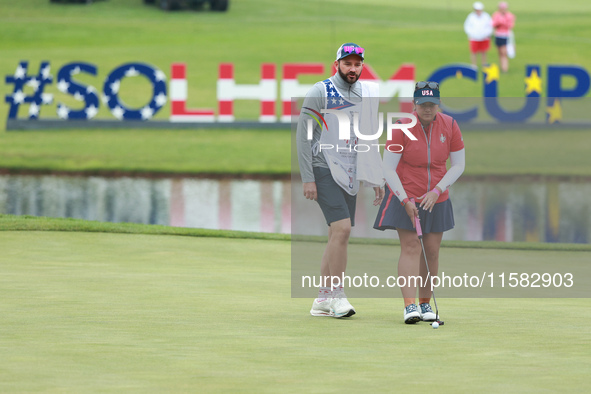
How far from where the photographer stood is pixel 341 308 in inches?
308

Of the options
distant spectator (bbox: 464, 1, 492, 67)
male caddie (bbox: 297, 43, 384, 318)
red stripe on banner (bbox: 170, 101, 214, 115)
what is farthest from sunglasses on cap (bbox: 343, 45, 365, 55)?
distant spectator (bbox: 464, 1, 492, 67)

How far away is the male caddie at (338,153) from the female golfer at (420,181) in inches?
10.2

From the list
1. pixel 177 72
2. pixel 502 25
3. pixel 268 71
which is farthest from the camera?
pixel 502 25

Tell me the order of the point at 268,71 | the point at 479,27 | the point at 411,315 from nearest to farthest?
Result: the point at 411,315, the point at 268,71, the point at 479,27

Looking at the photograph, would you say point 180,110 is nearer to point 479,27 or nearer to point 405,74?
point 405,74

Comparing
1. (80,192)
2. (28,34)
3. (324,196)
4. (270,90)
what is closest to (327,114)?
(324,196)

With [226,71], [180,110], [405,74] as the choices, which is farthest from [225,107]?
[405,74]

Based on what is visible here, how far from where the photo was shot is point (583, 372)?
233 inches

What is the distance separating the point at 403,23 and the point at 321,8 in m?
5.60

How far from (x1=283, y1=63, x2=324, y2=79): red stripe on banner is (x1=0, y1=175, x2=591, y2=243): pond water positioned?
194 inches

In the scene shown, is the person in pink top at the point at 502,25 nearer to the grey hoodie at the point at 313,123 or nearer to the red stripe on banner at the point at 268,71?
the red stripe on banner at the point at 268,71

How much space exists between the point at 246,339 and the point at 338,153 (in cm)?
166

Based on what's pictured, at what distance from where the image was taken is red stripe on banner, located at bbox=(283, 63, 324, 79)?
28.7 m

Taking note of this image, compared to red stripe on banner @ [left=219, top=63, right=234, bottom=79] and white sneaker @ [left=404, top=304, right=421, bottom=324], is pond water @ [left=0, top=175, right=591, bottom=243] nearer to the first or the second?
white sneaker @ [left=404, top=304, right=421, bottom=324]
